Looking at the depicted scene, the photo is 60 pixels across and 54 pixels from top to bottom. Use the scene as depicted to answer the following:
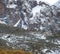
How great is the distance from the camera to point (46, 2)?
10.00 feet

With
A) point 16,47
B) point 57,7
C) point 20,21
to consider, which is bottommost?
point 16,47

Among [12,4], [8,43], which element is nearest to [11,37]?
[8,43]

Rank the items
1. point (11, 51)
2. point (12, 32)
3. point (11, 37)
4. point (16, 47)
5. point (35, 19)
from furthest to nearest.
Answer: point (35, 19) < point (12, 32) < point (11, 37) < point (16, 47) < point (11, 51)

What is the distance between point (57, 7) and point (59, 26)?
12.2 inches

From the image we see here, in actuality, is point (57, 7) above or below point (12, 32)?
above

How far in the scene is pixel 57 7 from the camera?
9.79 feet

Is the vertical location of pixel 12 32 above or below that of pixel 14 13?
below

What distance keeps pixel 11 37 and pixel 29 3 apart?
74cm

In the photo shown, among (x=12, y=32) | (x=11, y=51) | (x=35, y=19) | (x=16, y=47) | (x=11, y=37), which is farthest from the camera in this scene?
(x=35, y=19)

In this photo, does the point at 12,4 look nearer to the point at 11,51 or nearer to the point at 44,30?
the point at 44,30

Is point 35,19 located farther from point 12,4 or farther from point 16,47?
point 16,47

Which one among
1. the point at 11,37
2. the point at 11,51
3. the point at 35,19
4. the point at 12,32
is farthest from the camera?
the point at 35,19

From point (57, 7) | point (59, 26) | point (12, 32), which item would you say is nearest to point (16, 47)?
point (12, 32)

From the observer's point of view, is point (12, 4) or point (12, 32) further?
point (12, 4)
